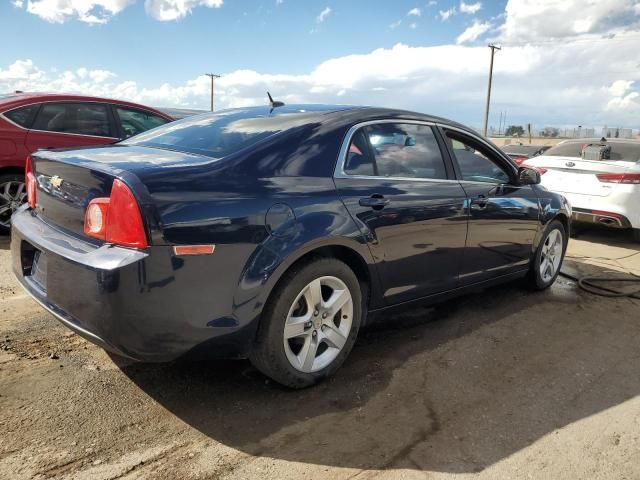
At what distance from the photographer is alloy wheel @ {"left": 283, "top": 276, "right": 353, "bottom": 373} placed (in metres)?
2.94

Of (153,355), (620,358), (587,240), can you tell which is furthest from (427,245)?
(587,240)

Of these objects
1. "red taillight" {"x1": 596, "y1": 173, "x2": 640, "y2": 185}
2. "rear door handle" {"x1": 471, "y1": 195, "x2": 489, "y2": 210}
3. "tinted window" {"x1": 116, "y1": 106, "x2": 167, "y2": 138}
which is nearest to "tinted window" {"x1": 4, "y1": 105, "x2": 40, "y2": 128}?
"tinted window" {"x1": 116, "y1": 106, "x2": 167, "y2": 138}

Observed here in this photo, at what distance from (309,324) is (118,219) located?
1169mm

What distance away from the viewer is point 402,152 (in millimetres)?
3562

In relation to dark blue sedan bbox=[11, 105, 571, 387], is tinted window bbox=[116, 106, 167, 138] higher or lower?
higher

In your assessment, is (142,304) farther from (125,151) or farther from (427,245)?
(427,245)

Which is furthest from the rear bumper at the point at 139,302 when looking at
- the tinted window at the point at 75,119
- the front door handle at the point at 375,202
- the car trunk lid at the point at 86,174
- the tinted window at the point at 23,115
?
Result: the tinted window at the point at 75,119

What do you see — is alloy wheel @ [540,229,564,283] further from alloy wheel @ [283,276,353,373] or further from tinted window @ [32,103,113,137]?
tinted window @ [32,103,113,137]

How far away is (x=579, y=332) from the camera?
421cm

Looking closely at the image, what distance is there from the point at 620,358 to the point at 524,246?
1.21 m

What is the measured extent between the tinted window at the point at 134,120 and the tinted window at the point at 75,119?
0.20 m

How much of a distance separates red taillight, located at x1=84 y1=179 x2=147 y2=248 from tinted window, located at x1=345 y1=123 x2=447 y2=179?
1273 millimetres

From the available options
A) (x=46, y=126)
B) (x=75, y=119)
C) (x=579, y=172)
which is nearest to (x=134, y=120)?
(x=75, y=119)

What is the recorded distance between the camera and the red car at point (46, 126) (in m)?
6.06
